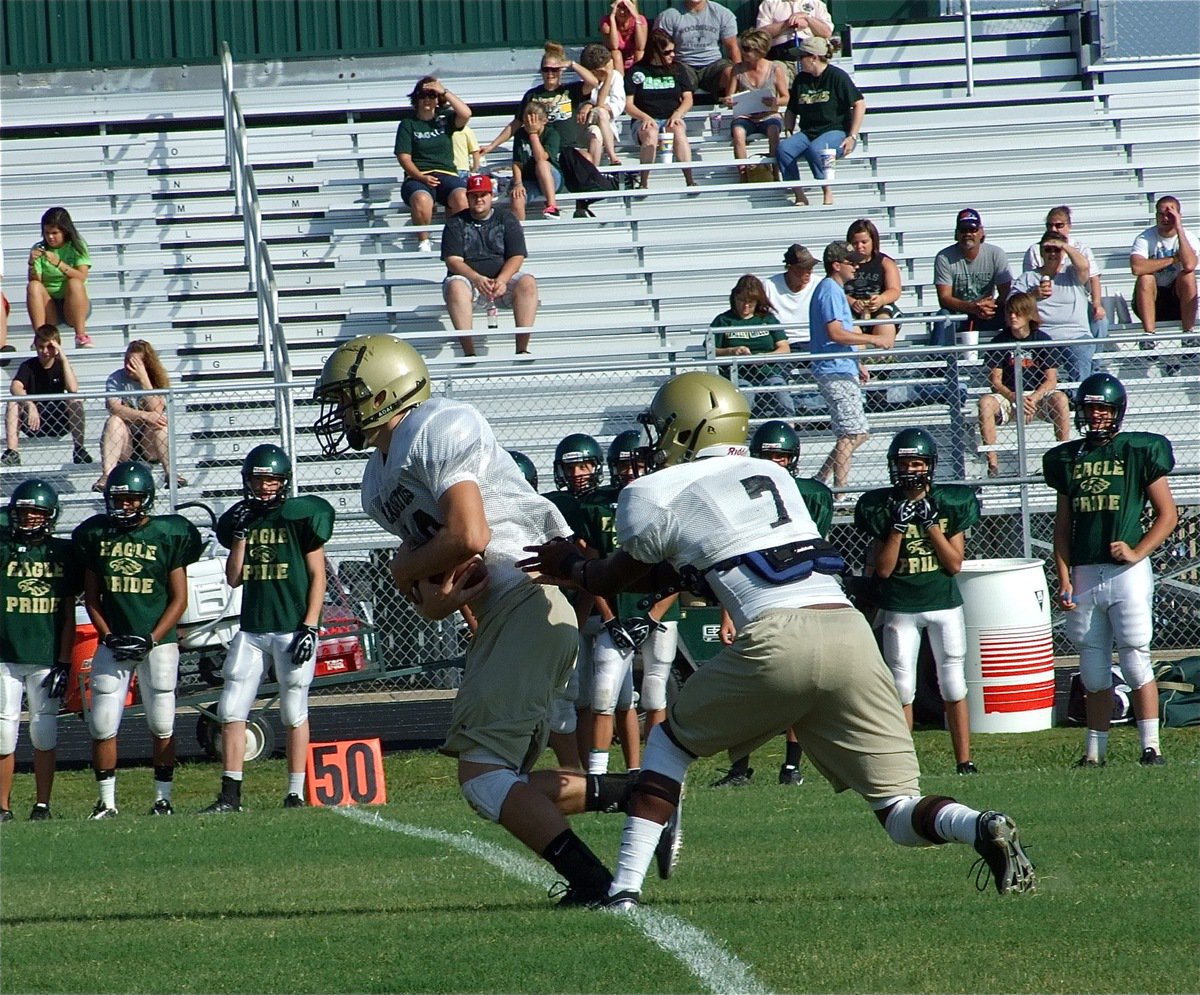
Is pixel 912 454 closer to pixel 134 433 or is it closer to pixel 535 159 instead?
pixel 134 433

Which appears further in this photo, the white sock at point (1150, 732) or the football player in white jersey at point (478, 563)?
the white sock at point (1150, 732)

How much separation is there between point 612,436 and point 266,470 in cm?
397

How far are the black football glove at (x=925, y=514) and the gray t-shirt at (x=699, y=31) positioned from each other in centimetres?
926

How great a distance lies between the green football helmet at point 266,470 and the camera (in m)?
9.15

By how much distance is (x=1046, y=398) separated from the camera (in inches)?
470

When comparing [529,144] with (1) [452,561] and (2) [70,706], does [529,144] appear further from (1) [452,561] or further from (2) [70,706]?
(1) [452,561]

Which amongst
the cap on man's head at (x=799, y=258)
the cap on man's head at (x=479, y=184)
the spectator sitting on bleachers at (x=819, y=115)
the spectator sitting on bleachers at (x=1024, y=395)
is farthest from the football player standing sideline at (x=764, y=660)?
the spectator sitting on bleachers at (x=819, y=115)

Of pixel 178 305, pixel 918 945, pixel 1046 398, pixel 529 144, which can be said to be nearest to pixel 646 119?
pixel 529 144

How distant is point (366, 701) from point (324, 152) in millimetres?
6780

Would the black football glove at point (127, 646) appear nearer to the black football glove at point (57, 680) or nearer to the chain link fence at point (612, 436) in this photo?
the black football glove at point (57, 680)

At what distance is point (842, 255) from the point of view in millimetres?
12961

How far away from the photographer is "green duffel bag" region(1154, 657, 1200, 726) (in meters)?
10.1

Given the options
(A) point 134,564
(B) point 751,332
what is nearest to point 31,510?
(A) point 134,564

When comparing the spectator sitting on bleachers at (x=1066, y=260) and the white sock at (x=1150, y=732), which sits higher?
the spectator sitting on bleachers at (x=1066, y=260)
